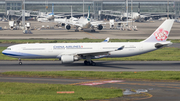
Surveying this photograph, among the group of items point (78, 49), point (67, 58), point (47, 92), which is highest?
point (78, 49)

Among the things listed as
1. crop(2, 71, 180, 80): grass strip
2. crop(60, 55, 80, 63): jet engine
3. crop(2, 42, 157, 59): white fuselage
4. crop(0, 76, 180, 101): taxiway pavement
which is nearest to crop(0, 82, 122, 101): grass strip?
crop(0, 76, 180, 101): taxiway pavement

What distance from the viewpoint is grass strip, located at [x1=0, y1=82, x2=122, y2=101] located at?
75.3 ft

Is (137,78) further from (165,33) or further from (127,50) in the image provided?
(165,33)

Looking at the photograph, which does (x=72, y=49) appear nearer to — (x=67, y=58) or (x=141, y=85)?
(x=67, y=58)

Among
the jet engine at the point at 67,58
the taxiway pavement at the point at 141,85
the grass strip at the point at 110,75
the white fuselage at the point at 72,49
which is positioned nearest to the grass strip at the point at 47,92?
the taxiway pavement at the point at 141,85

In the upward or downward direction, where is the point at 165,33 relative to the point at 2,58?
upward

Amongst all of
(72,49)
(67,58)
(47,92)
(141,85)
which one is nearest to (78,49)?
(72,49)

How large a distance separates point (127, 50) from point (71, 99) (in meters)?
26.4

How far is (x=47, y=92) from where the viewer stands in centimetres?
2623

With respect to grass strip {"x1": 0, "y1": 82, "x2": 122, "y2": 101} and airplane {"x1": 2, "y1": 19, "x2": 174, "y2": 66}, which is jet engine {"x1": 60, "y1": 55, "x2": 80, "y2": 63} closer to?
airplane {"x1": 2, "y1": 19, "x2": 174, "y2": 66}

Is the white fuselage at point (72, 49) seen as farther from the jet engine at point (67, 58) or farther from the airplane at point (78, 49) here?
the jet engine at point (67, 58)

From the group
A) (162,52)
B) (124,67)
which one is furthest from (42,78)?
(162,52)

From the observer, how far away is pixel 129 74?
36.3 metres

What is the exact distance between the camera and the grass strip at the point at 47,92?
22.9 m
